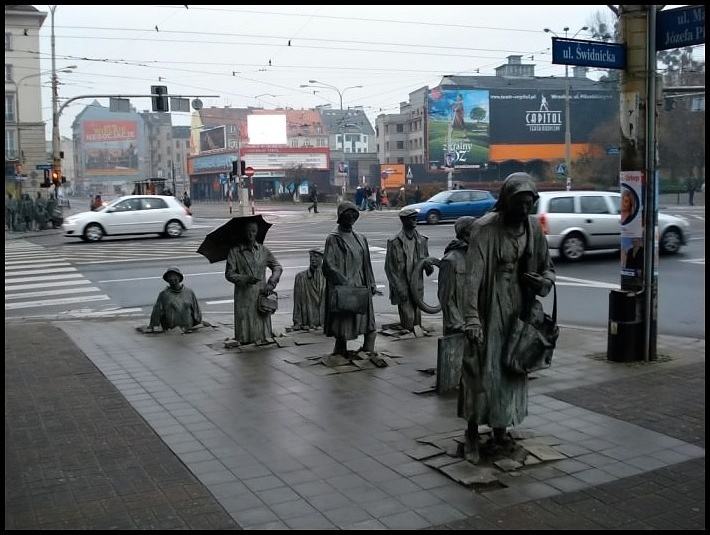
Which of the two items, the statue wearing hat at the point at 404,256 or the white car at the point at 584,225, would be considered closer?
the statue wearing hat at the point at 404,256

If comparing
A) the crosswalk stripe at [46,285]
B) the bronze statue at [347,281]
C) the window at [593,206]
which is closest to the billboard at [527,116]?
the window at [593,206]

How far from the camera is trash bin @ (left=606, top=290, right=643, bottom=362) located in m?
9.42

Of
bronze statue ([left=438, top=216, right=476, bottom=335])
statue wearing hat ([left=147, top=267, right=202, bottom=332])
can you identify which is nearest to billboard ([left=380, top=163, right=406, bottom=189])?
statue wearing hat ([left=147, top=267, right=202, bottom=332])

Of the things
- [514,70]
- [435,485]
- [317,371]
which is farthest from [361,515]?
[514,70]

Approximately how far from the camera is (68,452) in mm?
6488

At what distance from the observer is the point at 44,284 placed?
59.7ft

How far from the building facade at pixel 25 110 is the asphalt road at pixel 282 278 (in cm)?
2391

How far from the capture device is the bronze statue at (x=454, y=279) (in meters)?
5.86

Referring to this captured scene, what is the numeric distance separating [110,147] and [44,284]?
106 metres

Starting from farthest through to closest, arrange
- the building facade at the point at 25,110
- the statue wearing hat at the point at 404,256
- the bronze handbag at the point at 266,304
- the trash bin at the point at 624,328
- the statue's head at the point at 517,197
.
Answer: the building facade at the point at 25,110
the statue wearing hat at the point at 404,256
the bronze handbag at the point at 266,304
the trash bin at the point at 624,328
the statue's head at the point at 517,197

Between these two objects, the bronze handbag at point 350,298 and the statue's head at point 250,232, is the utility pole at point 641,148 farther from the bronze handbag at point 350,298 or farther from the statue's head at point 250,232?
the statue's head at point 250,232

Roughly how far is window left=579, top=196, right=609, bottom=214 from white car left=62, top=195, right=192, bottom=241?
15.5 metres

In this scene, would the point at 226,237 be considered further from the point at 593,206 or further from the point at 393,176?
the point at 393,176

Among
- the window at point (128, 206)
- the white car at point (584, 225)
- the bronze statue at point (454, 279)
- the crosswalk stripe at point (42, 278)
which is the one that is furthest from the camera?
A: the window at point (128, 206)
